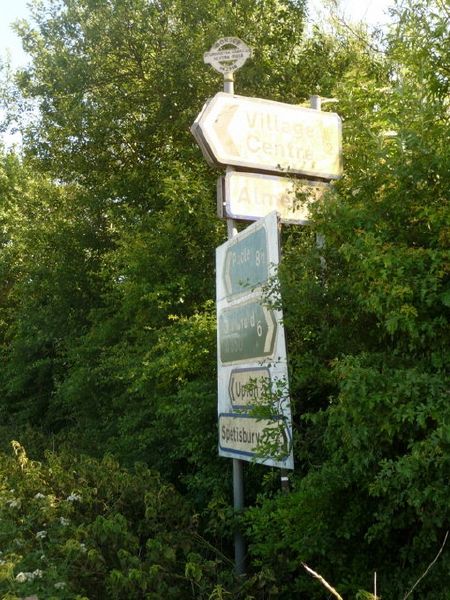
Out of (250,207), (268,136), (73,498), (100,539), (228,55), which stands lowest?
(100,539)

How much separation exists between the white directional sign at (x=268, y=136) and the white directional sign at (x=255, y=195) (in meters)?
0.11

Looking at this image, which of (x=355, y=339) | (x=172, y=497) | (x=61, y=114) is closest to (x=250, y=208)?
(x=355, y=339)

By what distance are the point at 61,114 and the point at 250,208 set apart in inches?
390

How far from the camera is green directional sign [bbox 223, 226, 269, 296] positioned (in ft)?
20.7

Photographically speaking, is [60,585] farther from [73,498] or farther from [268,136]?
[268,136]

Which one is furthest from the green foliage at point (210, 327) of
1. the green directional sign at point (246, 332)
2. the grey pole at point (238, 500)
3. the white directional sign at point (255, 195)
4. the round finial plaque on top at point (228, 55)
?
the round finial plaque on top at point (228, 55)

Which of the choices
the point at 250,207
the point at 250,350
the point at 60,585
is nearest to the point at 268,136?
the point at 250,207

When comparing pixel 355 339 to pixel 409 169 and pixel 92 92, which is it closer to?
pixel 409 169

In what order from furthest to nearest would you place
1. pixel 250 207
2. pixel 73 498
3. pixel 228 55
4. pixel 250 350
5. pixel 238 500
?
pixel 228 55
pixel 73 498
pixel 250 207
pixel 238 500
pixel 250 350

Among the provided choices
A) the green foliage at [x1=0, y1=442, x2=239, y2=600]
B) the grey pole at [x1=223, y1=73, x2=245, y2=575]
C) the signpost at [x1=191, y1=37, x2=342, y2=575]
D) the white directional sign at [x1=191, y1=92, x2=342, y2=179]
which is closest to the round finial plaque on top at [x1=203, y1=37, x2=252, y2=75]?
the signpost at [x1=191, y1=37, x2=342, y2=575]

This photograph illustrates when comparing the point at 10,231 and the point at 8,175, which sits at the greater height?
the point at 8,175

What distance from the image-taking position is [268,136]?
7.20 meters

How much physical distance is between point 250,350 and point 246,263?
0.71 m

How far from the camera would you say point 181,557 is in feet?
21.2
